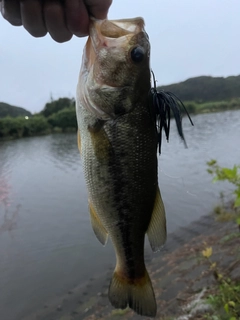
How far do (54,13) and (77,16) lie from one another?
10cm

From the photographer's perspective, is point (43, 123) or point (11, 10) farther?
point (43, 123)

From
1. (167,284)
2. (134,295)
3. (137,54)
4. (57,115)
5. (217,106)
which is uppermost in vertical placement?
(137,54)

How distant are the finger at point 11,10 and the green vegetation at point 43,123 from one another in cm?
4506

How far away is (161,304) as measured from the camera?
6605mm

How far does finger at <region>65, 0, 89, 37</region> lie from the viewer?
64.6 inches

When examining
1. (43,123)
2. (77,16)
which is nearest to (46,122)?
(43,123)

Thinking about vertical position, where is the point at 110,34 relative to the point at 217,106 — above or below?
above

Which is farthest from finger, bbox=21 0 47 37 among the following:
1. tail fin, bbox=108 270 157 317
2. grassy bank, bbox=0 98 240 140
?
grassy bank, bbox=0 98 240 140

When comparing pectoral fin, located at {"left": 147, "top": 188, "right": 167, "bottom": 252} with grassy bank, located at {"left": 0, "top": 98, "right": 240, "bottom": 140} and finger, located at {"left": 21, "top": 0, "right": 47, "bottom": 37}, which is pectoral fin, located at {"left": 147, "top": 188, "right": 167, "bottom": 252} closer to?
finger, located at {"left": 21, "top": 0, "right": 47, "bottom": 37}

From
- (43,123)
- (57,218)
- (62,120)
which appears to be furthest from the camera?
(43,123)

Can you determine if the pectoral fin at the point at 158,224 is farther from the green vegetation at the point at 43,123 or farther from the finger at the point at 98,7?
the green vegetation at the point at 43,123

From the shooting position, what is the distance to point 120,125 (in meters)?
1.84

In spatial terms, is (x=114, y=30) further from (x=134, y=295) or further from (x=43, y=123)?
(x=43, y=123)

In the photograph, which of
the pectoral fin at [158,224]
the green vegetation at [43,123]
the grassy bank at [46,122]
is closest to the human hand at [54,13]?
the pectoral fin at [158,224]
